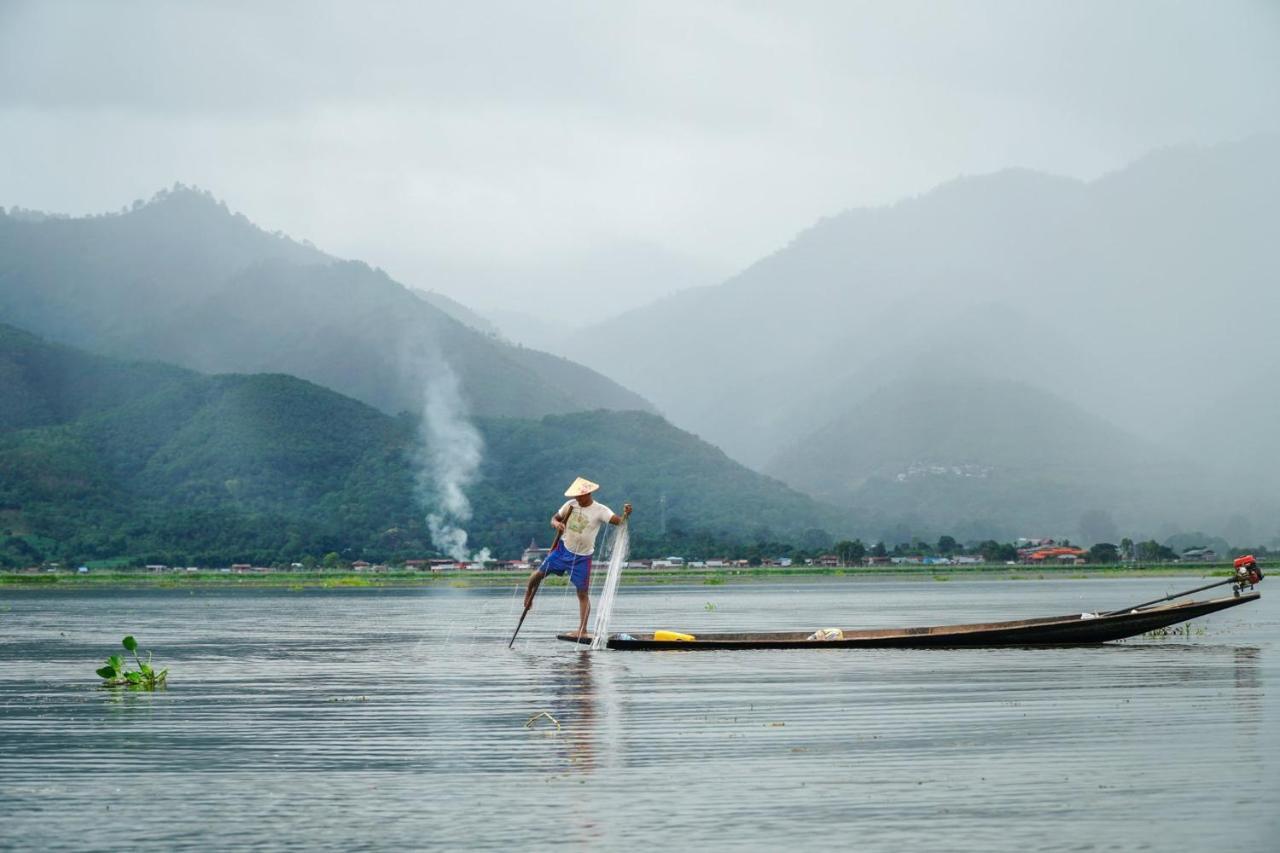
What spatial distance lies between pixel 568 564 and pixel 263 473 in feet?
443

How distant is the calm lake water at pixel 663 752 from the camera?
10.0 meters

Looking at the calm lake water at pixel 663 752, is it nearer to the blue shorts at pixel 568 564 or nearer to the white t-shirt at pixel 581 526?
the blue shorts at pixel 568 564

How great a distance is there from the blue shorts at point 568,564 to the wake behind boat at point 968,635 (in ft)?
3.73

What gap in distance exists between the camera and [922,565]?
144 meters

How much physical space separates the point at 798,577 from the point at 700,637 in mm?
97906

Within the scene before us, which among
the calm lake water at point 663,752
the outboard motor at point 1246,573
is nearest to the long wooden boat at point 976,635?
the calm lake water at point 663,752

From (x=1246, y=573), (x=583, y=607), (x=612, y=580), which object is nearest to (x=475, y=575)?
(x=583, y=607)

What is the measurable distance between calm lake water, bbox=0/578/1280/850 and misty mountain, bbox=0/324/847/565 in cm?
11532

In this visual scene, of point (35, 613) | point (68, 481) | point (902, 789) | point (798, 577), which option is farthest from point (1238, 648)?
point (68, 481)

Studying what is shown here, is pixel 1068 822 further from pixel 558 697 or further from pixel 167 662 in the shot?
pixel 167 662

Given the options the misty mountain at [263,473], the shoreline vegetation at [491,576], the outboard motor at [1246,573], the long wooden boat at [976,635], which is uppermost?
the misty mountain at [263,473]

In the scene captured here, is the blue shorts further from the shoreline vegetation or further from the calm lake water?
the shoreline vegetation

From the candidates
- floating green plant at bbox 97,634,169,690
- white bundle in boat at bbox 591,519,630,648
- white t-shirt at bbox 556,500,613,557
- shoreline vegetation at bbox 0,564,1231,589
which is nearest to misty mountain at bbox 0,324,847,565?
shoreline vegetation at bbox 0,564,1231,589

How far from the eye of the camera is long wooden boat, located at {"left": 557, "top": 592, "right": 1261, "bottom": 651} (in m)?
24.8
